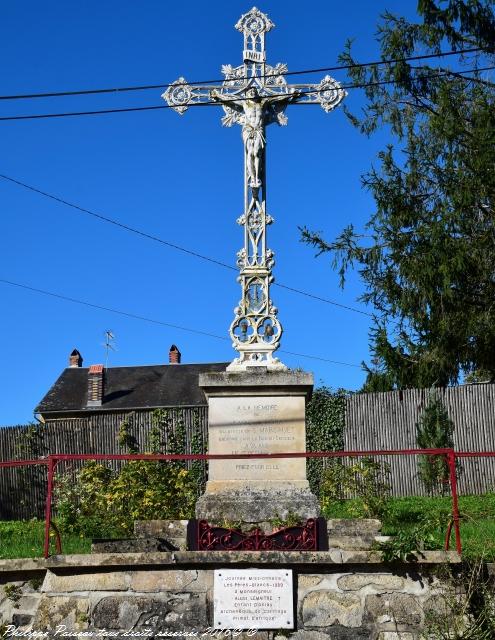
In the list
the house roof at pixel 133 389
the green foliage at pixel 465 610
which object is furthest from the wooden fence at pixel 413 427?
the house roof at pixel 133 389

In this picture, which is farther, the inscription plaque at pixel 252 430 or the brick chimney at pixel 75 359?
the brick chimney at pixel 75 359

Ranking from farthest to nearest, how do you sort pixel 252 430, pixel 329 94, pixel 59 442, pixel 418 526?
pixel 59 442 < pixel 329 94 < pixel 252 430 < pixel 418 526

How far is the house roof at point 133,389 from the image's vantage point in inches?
1152

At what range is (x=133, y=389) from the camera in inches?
1192

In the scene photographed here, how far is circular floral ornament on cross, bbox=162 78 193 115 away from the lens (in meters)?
10.0

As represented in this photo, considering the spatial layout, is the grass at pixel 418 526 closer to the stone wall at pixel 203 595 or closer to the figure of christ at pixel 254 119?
the stone wall at pixel 203 595

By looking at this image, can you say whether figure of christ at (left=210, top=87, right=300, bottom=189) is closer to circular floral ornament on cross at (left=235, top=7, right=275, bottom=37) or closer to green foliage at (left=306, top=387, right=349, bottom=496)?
circular floral ornament on cross at (left=235, top=7, right=275, bottom=37)

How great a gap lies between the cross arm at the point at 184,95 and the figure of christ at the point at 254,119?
5.3 inches

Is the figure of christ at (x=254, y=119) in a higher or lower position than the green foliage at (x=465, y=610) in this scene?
higher

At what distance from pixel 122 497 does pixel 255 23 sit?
6.40 metres

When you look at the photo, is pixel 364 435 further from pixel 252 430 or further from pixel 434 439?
pixel 252 430

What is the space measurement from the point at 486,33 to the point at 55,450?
1244 centimetres

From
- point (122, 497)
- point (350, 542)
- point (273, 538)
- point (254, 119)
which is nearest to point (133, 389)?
point (122, 497)

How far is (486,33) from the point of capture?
60.6 feet
